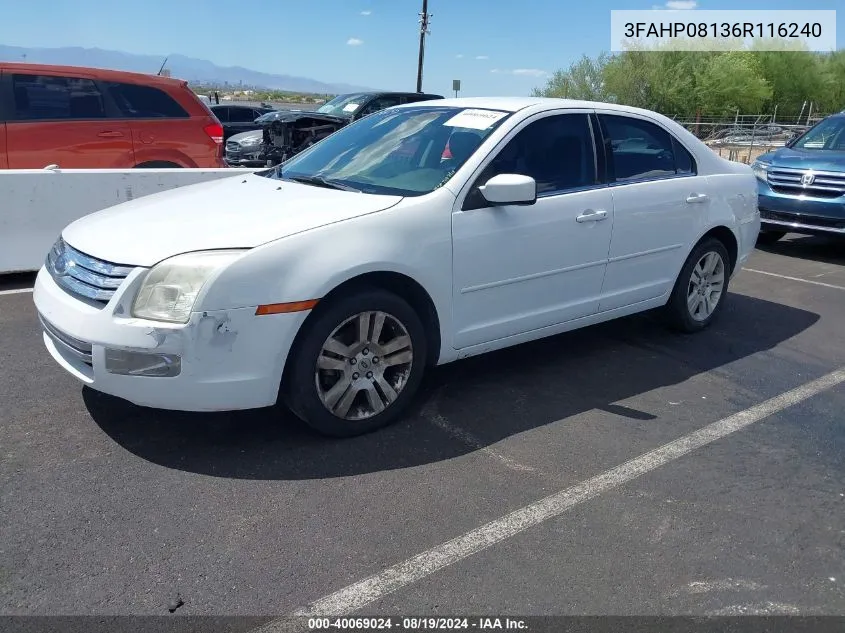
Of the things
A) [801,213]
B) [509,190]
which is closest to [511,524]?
[509,190]

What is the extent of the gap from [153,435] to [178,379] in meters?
0.56

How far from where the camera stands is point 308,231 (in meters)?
3.48

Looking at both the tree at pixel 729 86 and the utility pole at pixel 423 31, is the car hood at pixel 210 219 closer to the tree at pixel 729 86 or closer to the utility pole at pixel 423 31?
the utility pole at pixel 423 31

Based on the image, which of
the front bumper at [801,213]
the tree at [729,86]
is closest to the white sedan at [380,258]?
the front bumper at [801,213]

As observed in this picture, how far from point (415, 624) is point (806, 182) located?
843 cm

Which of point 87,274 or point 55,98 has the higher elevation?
point 55,98

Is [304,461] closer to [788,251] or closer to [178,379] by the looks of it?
[178,379]

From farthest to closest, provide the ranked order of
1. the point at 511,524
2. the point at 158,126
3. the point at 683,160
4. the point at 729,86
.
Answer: the point at 729,86 → the point at 158,126 → the point at 683,160 → the point at 511,524

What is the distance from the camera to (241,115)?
20891mm

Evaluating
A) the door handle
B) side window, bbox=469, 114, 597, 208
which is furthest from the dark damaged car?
the door handle

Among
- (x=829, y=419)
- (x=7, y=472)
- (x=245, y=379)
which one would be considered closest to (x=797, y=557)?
(x=829, y=419)

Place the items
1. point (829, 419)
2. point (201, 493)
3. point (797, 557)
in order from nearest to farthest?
1. point (797, 557)
2. point (201, 493)
3. point (829, 419)

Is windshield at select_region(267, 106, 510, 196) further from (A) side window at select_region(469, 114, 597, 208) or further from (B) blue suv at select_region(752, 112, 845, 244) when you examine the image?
(B) blue suv at select_region(752, 112, 845, 244)

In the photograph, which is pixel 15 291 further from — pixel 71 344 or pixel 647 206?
pixel 647 206
